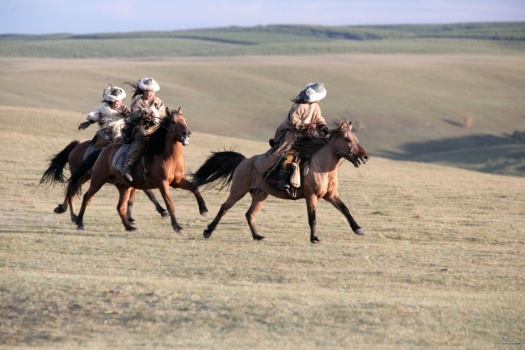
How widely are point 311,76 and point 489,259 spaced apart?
58.7 metres

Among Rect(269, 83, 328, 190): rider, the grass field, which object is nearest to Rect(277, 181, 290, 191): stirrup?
Rect(269, 83, 328, 190): rider

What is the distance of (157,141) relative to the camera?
14.4 m

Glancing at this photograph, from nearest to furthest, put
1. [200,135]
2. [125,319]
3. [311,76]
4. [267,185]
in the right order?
[125,319], [267,185], [200,135], [311,76]

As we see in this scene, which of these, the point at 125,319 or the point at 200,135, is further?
the point at 200,135

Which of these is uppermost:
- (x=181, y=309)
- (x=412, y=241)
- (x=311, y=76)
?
(x=181, y=309)

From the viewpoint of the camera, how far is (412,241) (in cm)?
1447

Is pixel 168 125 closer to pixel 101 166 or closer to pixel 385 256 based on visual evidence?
pixel 101 166

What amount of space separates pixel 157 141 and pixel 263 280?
13.5 ft

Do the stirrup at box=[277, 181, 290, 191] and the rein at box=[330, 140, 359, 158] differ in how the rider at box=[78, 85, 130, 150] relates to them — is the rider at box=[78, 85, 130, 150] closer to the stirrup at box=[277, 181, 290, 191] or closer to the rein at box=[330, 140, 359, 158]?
the stirrup at box=[277, 181, 290, 191]

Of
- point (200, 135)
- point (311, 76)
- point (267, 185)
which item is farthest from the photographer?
point (311, 76)

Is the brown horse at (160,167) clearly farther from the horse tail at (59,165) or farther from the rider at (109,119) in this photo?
the horse tail at (59,165)

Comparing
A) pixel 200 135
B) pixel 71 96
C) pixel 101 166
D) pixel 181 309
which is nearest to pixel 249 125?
pixel 71 96

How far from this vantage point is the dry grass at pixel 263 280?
28.5ft

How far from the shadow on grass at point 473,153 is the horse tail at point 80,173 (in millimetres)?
23951
